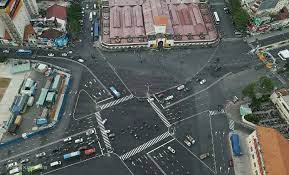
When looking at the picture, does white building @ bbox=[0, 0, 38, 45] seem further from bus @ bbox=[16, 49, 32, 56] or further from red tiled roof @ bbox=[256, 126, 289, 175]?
red tiled roof @ bbox=[256, 126, 289, 175]

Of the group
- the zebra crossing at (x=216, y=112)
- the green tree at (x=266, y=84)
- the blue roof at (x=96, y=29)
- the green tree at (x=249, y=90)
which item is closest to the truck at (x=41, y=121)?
the blue roof at (x=96, y=29)

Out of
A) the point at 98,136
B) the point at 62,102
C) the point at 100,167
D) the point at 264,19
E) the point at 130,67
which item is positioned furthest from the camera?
the point at 264,19

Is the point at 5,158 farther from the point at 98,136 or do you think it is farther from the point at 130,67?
the point at 130,67

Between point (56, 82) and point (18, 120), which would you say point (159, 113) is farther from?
point (18, 120)

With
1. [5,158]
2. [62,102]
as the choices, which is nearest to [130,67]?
[62,102]

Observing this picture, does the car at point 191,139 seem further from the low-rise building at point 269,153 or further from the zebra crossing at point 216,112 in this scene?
the low-rise building at point 269,153

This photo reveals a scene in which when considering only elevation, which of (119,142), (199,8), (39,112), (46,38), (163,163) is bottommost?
(163,163)
